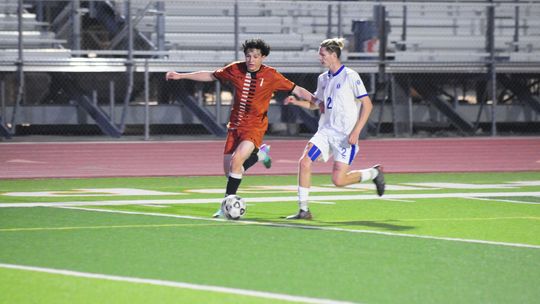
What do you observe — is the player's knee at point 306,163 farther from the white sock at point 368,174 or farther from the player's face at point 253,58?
the player's face at point 253,58

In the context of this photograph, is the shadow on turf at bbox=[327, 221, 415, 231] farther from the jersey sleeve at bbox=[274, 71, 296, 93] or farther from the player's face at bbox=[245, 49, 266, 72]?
the player's face at bbox=[245, 49, 266, 72]

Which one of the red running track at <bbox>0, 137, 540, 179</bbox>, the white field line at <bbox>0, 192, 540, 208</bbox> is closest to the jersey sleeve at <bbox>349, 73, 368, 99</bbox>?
the white field line at <bbox>0, 192, 540, 208</bbox>

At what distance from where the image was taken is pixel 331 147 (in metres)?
12.3

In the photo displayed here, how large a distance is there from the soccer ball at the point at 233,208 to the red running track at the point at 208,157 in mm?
6926

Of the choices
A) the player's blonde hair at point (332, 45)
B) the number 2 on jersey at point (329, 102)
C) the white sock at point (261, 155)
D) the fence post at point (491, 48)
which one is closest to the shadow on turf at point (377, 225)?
the number 2 on jersey at point (329, 102)

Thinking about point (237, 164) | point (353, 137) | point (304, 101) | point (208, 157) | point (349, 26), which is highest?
point (349, 26)

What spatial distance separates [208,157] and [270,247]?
1144 centimetres

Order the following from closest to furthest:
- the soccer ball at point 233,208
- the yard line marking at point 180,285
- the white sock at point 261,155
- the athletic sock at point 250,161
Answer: the yard line marking at point 180,285 < the soccer ball at point 233,208 < the athletic sock at point 250,161 < the white sock at point 261,155

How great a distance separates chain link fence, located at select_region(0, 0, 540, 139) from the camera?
2422cm

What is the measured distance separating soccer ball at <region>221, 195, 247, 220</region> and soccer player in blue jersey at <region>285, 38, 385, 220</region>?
0.56 m

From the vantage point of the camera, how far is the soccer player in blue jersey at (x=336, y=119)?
39.7 feet

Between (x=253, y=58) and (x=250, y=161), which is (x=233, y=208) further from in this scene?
(x=253, y=58)

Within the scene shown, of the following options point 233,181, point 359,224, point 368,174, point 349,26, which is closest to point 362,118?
point 368,174

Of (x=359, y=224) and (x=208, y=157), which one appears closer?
(x=359, y=224)
